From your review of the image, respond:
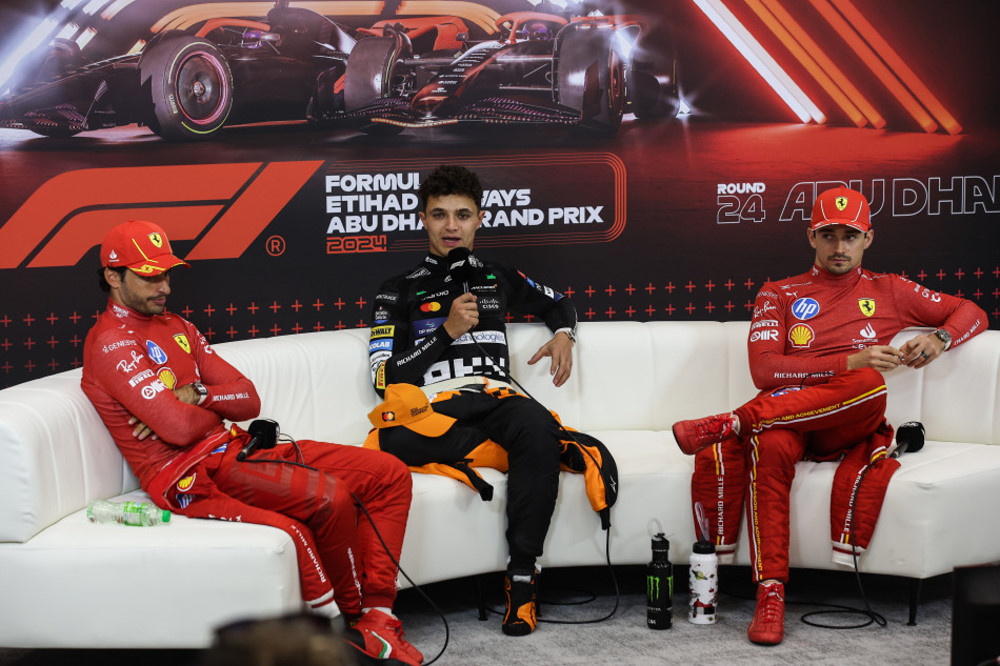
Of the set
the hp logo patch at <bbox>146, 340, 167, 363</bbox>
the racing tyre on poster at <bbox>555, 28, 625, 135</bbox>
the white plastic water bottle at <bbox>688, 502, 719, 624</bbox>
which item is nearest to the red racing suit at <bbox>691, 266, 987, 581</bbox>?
the white plastic water bottle at <bbox>688, 502, 719, 624</bbox>

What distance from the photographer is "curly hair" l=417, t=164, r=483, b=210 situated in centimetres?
342

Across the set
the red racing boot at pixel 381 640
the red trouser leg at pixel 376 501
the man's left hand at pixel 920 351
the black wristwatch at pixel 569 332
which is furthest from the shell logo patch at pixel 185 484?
the man's left hand at pixel 920 351

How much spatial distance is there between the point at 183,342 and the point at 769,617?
71.2 inches

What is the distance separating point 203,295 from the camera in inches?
154

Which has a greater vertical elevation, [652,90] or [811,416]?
[652,90]

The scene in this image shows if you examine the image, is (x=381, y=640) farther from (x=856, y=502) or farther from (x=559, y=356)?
(x=856, y=502)

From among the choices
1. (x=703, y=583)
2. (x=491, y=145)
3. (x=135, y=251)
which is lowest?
(x=703, y=583)

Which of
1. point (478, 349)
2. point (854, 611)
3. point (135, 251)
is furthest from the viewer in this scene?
point (478, 349)

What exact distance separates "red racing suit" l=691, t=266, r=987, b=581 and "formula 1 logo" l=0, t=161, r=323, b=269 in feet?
6.33

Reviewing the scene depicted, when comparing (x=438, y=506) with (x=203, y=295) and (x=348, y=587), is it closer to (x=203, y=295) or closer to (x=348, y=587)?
(x=348, y=587)

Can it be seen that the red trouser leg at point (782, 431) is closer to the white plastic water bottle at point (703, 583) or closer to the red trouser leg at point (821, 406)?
the red trouser leg at point (821, 406)

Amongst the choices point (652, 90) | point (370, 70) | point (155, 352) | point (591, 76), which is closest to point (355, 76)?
point (370, 70)

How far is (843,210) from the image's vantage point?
128 inches

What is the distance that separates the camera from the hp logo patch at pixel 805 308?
10.9 feet
